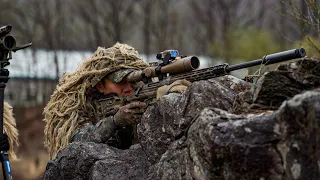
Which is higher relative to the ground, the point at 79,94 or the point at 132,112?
the point at 79,94

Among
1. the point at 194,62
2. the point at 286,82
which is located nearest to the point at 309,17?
the point at 194,62

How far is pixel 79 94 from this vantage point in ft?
17.9

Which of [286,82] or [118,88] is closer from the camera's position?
[286,82]

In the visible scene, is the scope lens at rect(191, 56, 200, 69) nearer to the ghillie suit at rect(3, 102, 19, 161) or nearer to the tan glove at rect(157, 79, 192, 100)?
the tan glove at rect(157, 79, 192, 100)

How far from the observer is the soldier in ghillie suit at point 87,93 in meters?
5.30

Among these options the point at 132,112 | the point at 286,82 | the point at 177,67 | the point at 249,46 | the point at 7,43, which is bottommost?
the point at 132,112

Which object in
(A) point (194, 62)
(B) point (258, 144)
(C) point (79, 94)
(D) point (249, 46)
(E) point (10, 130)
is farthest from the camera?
(D) point (249, 46)

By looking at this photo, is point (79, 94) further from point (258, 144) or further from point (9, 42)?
point (258, 144)

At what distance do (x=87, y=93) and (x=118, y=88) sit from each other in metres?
0.34

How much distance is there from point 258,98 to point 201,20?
15462mm

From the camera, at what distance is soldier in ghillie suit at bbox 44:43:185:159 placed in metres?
5.30

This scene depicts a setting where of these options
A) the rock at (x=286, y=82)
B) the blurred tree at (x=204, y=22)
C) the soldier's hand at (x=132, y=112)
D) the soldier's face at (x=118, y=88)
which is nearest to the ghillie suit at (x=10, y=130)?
the soldier's face at (x=118, y=88)

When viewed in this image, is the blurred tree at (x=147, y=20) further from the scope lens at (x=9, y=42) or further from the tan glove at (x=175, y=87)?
the tan glove at (x=175, y=87)

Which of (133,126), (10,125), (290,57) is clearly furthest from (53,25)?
(290,57)
